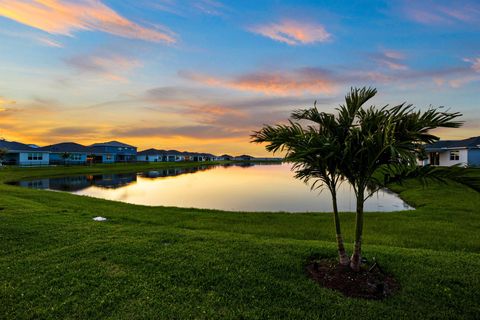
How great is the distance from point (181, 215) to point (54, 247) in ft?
25.9

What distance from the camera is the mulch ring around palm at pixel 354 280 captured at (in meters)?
5.50

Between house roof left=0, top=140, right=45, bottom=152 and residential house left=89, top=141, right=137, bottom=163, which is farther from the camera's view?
residential house left=89, top=141, right=137, bottom=163

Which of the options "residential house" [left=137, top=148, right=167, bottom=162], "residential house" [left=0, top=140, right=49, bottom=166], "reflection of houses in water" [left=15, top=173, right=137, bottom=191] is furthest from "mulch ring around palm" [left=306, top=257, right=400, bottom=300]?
"residential house" [left=137, top=148, right=167, bottom=162]

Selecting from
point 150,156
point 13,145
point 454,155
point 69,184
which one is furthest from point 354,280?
point 150,156

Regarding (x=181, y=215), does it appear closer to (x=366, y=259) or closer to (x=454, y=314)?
(x=366, y=259)

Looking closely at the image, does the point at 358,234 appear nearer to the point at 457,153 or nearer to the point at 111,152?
the point at 457,153

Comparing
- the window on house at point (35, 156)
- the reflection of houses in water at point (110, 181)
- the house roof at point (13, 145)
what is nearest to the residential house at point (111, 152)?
the window on house at point (35, 156)

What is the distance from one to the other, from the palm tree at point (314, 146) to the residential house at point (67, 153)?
82.2m

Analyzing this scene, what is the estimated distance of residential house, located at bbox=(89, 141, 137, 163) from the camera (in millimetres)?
90875

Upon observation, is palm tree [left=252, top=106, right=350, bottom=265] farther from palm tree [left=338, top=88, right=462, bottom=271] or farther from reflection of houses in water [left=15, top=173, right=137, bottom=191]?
reflection of houses in water [left=15, top=173, right=137, bottom=191]

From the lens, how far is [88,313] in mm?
4789

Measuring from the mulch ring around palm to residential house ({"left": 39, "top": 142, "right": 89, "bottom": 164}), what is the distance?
82.9 m

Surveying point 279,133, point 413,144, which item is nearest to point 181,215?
point 279,133

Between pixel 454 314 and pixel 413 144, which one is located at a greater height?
pixel 413 144
